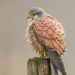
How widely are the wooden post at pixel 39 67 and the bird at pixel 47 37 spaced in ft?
0.18

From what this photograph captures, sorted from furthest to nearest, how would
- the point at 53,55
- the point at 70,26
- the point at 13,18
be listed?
the point at 13,18
the point at 70,26
the point at 53,55

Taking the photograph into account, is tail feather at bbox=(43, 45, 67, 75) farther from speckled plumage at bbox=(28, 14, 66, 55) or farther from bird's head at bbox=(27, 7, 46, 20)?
bird's head at bbox=(27, 7, 46, 20)

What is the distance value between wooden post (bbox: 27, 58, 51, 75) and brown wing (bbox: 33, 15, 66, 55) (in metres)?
0.11

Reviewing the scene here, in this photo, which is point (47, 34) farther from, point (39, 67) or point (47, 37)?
point (39, 67)

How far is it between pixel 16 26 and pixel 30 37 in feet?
3.83

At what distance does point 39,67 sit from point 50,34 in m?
0.23

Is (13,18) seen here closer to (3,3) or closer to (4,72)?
(3,3)

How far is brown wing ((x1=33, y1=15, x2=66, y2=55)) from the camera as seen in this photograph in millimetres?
1814

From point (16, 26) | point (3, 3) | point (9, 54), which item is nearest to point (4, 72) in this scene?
point (9, 54)

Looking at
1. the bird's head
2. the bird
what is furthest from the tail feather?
the bird's head

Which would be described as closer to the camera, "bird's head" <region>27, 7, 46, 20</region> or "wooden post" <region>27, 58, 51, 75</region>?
"wooden post" <region>27, 58, 51, 75</region>

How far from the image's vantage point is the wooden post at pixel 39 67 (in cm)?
181

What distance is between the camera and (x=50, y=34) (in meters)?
1.85

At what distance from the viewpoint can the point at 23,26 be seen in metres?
3.06
